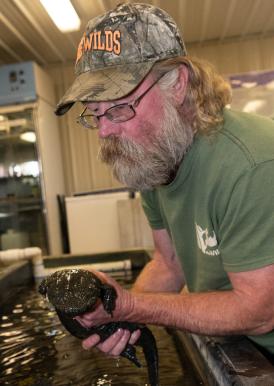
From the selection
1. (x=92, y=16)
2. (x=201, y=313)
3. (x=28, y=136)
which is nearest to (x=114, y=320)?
(x=201, y=313)

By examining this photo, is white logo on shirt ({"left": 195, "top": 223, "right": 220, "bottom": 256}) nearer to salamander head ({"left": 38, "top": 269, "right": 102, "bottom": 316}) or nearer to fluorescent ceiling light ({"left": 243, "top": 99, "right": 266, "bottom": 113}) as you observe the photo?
salamander head ({"left": 38, "top": 269, "right": 102, "bottom": 316})

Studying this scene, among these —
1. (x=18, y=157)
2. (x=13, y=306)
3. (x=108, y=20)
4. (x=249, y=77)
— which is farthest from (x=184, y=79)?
(x=18, y=157)

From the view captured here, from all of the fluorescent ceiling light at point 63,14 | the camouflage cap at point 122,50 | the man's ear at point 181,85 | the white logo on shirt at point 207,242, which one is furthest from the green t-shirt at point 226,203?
the fluorescent ceiling light at point 63,14

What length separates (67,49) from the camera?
16.3ft

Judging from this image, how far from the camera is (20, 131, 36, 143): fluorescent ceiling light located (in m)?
4.54

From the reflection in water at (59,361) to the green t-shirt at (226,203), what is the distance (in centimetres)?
26

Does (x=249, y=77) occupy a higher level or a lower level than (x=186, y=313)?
higher

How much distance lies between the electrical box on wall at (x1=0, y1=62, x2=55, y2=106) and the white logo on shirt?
382cm

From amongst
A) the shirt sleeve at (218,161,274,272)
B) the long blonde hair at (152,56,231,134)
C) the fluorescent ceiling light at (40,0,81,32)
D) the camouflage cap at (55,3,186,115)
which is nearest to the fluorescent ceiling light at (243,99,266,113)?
the fluorescent ceiling light at (40,0,81,32)

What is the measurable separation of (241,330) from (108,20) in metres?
0.79

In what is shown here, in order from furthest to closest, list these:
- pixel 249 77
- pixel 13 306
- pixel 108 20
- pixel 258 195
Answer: pixel 249 77
pixel 13 306
pixel 108 20
pixel 258 195

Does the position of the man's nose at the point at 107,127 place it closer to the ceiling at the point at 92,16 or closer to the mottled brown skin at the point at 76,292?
the mottled brown skin at the point at 76,292

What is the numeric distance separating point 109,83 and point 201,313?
1.84 ft

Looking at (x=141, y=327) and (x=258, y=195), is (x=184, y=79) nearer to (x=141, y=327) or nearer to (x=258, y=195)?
(x=258, y=195)
